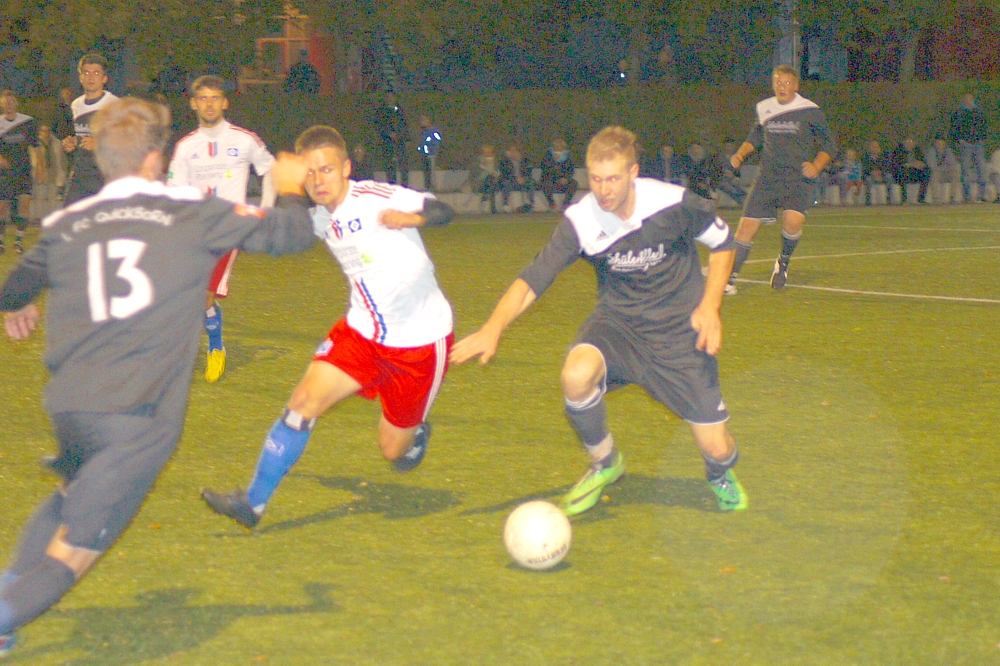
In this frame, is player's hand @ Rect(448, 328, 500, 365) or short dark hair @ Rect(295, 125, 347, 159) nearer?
player's hand @ Rect(448, 328, 500, 365)

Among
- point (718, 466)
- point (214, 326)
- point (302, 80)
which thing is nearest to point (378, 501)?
point (718, 466)

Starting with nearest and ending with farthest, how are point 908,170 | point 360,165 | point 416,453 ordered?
point 416,453, point 360,165, point 908,170

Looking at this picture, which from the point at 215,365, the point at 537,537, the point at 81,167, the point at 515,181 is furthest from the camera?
the point at 515,181

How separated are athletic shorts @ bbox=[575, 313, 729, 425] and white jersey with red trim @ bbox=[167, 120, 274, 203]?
3.93m

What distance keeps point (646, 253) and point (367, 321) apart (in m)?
1.29

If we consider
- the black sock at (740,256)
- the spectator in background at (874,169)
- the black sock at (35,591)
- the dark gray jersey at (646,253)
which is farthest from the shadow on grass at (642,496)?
the spectator in background at (874,169)

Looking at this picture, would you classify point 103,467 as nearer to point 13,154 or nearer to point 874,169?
point 13,154

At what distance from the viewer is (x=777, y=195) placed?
1324 centimetres

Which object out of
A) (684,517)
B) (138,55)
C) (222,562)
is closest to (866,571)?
(684,517)

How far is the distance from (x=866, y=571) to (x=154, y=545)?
292 centimetres

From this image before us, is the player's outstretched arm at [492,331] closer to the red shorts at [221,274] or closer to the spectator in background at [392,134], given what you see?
the red shorts at [221,274]

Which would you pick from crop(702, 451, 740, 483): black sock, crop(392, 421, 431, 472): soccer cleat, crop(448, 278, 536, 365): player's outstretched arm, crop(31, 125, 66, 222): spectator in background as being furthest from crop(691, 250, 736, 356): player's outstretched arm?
crop(31, 125, 66, 222): spectator in background

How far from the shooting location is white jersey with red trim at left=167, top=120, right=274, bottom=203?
9047 mm

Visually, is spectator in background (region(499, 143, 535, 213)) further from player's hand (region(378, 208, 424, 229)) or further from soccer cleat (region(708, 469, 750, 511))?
player's hand (region(378, 208, 424, 229))
